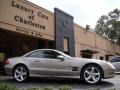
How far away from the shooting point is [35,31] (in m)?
20.8

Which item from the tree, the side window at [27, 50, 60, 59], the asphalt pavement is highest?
the tree

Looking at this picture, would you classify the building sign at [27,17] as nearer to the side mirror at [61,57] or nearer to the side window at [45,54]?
the side window at [45,54]

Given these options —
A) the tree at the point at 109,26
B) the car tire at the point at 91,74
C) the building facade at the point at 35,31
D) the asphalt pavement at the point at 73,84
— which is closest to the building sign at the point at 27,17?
the building facade at the point at 35,31

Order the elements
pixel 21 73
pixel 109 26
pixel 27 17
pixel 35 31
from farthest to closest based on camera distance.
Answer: pixel 109 26
pixel 35 31
pixel 27 17
pixel 21 73

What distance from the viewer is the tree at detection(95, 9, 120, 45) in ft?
194

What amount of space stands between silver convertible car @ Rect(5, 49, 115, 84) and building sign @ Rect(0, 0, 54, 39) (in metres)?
4.69

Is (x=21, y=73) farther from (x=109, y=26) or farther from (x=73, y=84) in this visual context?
(x=109, y=26)

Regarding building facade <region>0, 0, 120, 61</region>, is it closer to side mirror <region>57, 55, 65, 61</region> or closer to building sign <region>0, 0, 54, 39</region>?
building sign <region>0, 0, 54, 39</region>

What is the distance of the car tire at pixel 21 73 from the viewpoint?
1327 cm

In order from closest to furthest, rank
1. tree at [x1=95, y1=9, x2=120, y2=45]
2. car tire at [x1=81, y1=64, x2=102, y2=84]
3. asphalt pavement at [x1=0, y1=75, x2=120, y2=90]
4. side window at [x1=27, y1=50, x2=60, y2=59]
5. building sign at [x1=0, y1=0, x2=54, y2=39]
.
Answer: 1. asphalt pavement at [x1=0, y1=75, x2=120, y2=90]
2. car tire at [x1=81, y1=64, x2=102, y2=84]
3. side window at [x1=27, y1=50, x2=60, y2=59]
4. building sign at [x1=0, y1=0, x2=54, y2=39]
5. tree at [x1=95, y1=9, x2=120, y2=45]

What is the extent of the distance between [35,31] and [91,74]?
903 cm

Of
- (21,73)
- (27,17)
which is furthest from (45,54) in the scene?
(27,17)

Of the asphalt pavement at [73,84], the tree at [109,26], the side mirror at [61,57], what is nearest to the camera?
the asphalt pavement at [73,84]

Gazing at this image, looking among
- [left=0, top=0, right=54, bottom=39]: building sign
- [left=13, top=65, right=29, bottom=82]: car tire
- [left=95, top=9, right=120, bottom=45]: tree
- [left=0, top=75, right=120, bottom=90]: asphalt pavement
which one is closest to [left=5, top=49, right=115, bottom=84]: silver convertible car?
[left=13, top=65, right=29, bottom=82]: car tire
